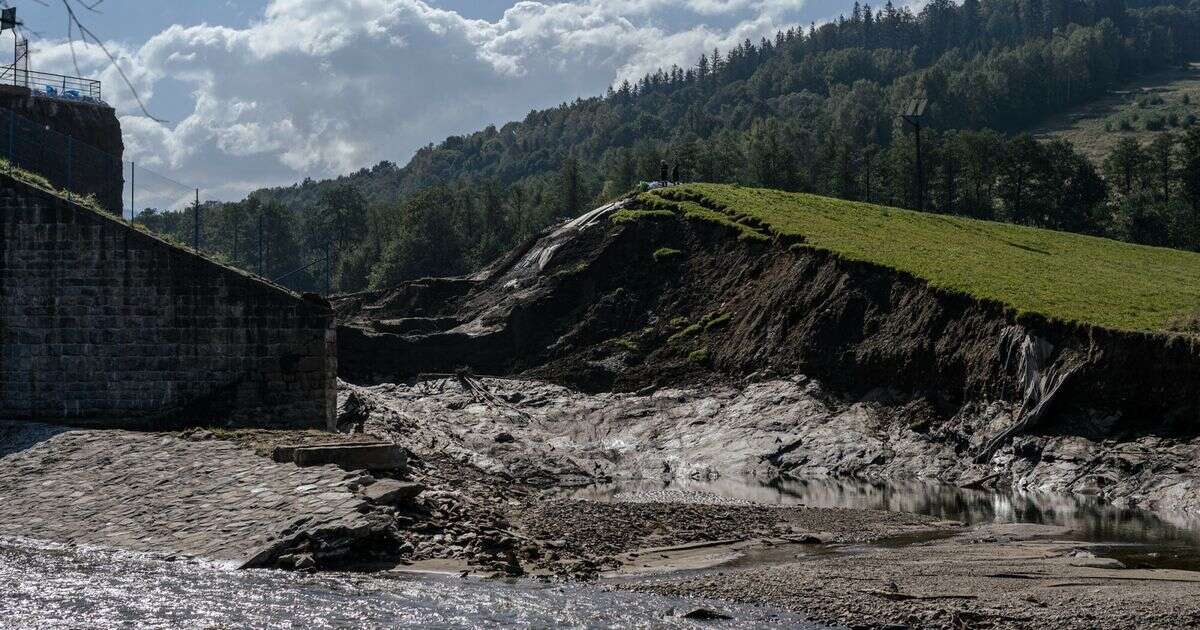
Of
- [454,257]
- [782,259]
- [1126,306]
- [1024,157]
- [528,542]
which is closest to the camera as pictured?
[528,542]

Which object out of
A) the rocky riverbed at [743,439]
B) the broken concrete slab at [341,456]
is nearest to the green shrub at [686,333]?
the rocky riverbed at [743,439]

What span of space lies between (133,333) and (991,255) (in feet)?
104

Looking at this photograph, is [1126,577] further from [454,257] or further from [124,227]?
[454,257]

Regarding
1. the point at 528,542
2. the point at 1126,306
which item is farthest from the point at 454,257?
the point at 528,542

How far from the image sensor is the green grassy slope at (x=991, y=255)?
3800 centimetres

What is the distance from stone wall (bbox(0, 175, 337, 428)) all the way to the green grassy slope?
20665 mm

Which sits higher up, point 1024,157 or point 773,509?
point 1024,157

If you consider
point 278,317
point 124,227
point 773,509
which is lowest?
point 773,509

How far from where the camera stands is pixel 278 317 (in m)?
32.2

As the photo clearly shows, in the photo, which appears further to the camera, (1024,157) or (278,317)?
(1024,157)

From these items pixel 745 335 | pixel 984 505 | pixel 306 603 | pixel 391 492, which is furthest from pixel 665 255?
pixel 306 603

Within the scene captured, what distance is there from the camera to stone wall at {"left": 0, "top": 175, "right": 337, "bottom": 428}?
31828 millimetres

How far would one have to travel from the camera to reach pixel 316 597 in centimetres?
1811

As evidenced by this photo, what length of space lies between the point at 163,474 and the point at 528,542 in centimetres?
872
